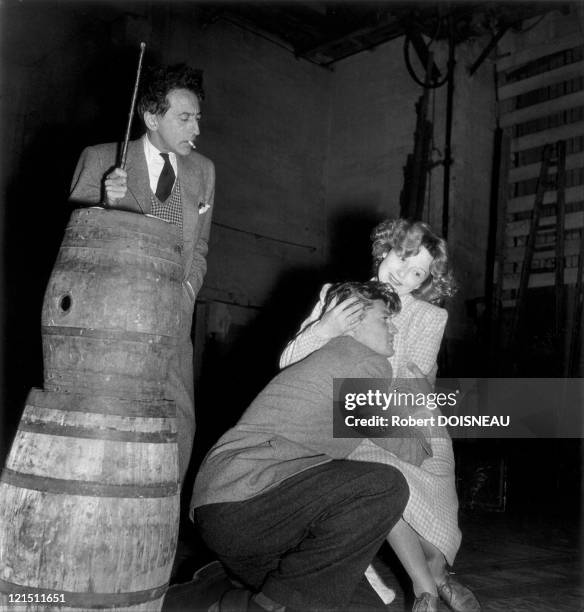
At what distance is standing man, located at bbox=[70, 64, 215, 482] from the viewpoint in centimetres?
277

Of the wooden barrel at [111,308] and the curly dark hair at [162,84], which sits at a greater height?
the curly dark hair at [162,84]

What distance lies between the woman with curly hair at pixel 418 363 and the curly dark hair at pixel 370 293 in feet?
0.20

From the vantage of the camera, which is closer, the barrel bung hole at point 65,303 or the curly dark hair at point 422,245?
the barrel bung hole at point 65,303

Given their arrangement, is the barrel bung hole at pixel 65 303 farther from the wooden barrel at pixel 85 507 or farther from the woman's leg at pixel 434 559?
the woman's leg at pixel 434 559

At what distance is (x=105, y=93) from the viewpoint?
7.78 meters

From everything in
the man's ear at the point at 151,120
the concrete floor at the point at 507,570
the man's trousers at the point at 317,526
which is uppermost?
the man's ear at the point at 151,120

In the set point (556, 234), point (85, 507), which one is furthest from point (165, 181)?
point (556, 234)

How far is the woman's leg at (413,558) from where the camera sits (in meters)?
2.24

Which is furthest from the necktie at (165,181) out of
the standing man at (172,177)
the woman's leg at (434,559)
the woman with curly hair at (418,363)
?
the woman's leg at (434,559)

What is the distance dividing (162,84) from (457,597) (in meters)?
2.46

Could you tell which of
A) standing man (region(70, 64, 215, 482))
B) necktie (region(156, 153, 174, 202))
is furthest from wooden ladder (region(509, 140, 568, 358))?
necktie (region(156, 153, 174, 202))

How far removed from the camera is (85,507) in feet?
5.85

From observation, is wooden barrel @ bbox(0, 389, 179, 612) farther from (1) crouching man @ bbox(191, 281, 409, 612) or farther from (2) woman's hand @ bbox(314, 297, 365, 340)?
(2) woman's hand @ bbox(314, 297, 365, 340)

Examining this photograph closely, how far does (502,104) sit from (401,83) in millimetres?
1362
